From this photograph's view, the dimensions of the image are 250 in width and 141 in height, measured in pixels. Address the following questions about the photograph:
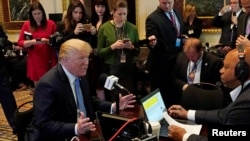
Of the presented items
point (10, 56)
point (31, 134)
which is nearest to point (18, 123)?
point (31, 134)

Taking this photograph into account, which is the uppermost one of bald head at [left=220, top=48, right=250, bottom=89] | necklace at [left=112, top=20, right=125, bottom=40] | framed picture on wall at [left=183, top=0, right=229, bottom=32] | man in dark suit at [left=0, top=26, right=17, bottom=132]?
framed picture on wall at [left=183, top=0, right=229, bottom=32]

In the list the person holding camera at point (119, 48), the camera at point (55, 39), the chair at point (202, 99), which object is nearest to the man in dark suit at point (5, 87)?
the camera at point (55, 39)

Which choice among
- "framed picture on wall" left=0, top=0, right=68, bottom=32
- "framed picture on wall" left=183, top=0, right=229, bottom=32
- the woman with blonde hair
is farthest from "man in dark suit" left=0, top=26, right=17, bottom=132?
"framed picture on wall" left=0, top=0, right=68, bottom=32

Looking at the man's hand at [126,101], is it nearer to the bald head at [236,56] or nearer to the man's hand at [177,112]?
the man's hand at [177,112]

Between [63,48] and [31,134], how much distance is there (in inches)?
25.2

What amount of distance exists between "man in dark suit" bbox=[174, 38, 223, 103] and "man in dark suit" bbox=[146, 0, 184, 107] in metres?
0.34

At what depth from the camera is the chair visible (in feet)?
9.30

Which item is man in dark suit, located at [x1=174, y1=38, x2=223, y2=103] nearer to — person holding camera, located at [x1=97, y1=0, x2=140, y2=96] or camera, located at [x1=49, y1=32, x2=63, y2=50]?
person holding camera, located at [x1=97, y1=0, x2=140, y2=96]

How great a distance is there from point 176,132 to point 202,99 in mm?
855

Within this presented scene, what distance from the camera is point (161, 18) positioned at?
4.12 m

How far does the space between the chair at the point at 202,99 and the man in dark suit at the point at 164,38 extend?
3.65 ft

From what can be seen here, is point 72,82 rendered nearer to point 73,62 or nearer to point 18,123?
point 73,62

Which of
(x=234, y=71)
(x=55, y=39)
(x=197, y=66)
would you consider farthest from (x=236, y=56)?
(x=55, y=39)

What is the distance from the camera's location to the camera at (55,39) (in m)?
4.19
